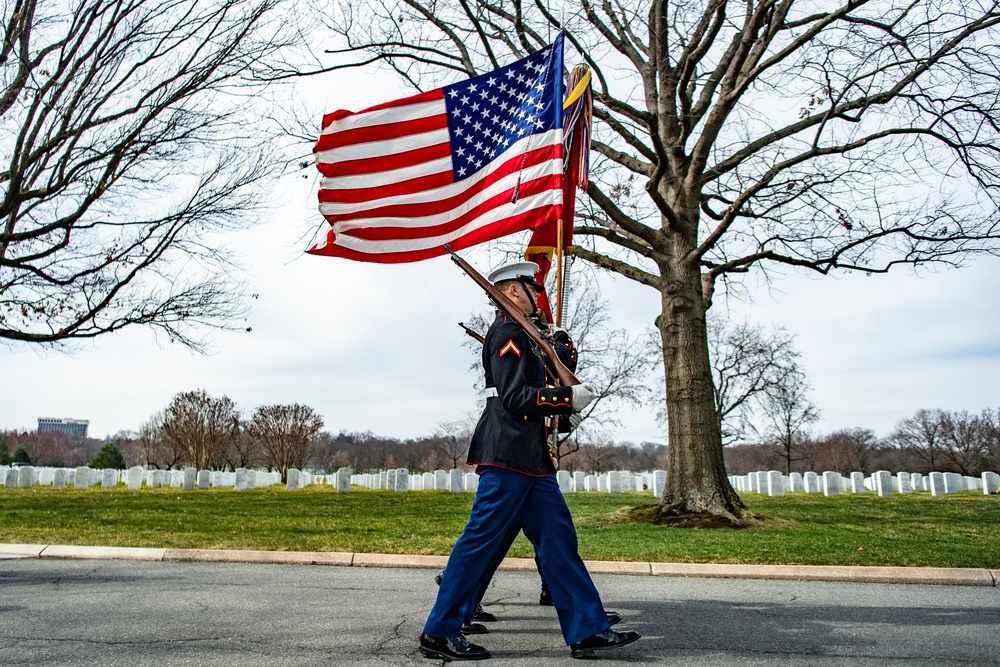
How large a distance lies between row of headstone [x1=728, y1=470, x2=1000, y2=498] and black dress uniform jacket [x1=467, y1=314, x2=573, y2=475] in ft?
72.5

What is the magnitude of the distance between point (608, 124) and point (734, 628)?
9.87 metres

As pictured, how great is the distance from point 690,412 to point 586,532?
2895mm

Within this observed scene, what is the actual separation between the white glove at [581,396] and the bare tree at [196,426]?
3977 cm

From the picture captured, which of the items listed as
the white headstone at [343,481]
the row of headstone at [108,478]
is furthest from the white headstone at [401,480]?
the row of headstone at [108,478]

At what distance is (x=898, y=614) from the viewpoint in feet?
15.6

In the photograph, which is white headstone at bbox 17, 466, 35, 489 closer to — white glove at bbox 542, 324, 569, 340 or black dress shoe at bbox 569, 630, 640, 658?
white glove at bbox 542, 324, 569, 340

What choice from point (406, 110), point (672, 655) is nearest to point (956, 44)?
point (406, 110)

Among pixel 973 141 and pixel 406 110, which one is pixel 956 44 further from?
pixel 406 110

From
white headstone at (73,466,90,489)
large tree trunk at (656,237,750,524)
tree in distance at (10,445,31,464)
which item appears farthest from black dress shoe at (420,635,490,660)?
tree in distance at (10,445,31,464)

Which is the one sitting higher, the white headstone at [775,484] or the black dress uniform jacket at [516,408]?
the black dress uniform jacket at [516,408]

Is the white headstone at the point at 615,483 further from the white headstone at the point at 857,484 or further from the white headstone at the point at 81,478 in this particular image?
the white headstone at the point at 81,478

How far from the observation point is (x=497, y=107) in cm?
618

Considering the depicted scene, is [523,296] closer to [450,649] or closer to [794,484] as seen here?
[450,649]

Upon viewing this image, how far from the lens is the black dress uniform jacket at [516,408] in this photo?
12.8 ft
